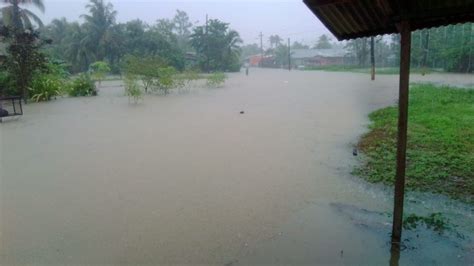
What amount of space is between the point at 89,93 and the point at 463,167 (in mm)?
13234

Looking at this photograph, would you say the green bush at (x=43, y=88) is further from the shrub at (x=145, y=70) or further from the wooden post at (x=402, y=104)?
the wooden post at (x=402, y=104)

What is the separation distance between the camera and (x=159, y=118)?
29.3 ft

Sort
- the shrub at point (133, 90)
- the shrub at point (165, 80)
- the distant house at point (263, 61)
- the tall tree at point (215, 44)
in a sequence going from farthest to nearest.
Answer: the distant house at point (263, 61)
the tall tree at point (215, 44)
the shrub at point (165, 80)
the shrub at point (133, 90)

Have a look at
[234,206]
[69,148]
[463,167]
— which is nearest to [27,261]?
[234,206]

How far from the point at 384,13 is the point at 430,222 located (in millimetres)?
1795

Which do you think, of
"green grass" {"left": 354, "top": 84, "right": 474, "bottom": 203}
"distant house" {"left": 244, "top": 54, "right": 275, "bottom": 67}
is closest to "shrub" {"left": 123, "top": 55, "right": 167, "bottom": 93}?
"green grass" {"left": 354, "top": 84, "right": 474, "bottom": 203}

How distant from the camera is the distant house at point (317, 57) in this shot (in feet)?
162

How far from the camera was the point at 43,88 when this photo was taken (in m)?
12.6

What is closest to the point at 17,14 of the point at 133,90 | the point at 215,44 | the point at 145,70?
the point at 145,70

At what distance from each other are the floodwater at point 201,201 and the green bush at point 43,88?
5.44 metres

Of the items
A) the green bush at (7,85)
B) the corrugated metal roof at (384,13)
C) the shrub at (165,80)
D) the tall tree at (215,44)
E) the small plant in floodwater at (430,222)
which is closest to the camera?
the corrugated metal roof at (384,13)

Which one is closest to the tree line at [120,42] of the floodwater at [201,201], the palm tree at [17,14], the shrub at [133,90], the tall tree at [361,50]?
the palm tree at [17,14]

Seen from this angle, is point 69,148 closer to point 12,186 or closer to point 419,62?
point 12,186

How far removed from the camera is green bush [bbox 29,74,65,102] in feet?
41.0
